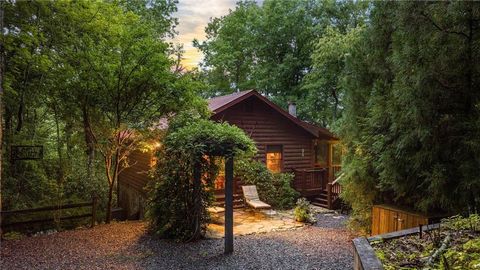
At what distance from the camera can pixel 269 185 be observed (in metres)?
12.6

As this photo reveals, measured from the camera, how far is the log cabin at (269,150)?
1257 cm

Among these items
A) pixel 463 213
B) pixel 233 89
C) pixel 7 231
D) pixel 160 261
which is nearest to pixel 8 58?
pixel 7 231

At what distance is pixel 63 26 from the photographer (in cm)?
799

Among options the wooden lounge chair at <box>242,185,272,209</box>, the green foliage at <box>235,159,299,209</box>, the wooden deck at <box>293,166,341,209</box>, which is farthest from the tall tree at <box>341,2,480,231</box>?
the wooden deck at <box>293,166,341,209</box>

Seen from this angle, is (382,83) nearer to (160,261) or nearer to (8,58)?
(160,261)

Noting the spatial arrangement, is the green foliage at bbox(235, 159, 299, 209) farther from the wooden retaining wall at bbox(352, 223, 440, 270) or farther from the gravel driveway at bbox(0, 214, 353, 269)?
the wooden retaining wall at bbox(352, 223, 440, 270)

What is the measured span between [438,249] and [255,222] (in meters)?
7.47

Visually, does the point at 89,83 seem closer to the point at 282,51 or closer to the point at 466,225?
the point at 466,225

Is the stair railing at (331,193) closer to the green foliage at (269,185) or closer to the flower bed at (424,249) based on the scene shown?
the green foliage at (269,185)

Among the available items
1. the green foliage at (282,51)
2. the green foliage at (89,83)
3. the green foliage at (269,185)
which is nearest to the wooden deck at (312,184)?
the green foliage at (269,185)

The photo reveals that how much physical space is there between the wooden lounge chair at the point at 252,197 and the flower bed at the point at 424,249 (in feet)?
25.1

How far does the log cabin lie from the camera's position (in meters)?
12.6

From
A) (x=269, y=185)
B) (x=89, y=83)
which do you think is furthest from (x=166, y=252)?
(x=269, y=185)

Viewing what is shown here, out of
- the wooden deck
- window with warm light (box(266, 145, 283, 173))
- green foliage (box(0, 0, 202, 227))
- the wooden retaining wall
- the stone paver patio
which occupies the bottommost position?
the stone paver patio
